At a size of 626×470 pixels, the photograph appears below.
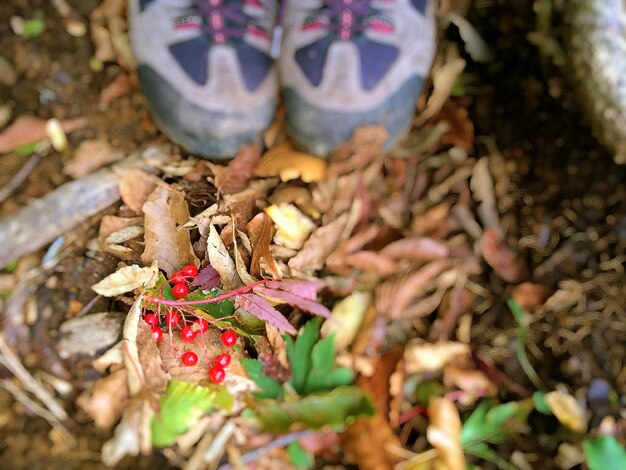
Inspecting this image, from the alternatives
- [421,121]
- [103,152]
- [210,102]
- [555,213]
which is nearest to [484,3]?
[421,121]

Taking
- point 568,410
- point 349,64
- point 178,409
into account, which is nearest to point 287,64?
point 349,64

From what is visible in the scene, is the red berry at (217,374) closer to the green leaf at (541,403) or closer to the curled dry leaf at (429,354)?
the curled dry leaf at (429,354)

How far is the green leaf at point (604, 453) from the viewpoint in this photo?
770mm

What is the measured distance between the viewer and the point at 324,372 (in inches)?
33.5

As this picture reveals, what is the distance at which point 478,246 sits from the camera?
3.06 ft

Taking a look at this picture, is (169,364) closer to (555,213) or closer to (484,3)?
(555,213)

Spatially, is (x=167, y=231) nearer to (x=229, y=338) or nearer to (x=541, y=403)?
(x=229, y=338)

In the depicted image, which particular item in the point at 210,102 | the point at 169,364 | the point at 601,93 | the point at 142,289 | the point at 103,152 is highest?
the point at 601,93

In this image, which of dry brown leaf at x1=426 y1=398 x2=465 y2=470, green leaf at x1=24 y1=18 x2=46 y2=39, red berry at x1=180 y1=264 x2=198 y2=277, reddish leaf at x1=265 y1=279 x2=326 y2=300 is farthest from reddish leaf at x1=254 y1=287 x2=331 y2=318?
green leaf at x1=24 y1=18 x2=46 y2=39

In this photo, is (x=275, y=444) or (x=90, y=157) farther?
(x=90, y=157)

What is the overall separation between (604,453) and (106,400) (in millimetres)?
722

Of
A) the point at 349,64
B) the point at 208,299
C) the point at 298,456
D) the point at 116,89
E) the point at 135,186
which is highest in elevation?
the point at 349,64

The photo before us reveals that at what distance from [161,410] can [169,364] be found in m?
0.11

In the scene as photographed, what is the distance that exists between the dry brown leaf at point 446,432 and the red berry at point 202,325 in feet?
1.26
